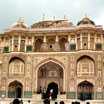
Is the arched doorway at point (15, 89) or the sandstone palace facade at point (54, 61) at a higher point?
the sandstone palace facade at point (54, 61)

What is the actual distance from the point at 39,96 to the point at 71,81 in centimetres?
393

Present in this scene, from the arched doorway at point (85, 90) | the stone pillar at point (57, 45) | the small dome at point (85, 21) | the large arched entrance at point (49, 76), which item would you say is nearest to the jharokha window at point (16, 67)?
the large arched entrance at point (49, 76)

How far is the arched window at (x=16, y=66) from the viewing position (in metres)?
40.4

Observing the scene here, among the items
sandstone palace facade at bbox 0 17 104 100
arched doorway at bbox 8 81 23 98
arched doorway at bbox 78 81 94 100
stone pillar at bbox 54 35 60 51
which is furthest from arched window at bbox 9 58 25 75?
arched doorway at bbox 78 81 94 100

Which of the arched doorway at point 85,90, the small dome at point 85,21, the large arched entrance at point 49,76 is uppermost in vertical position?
the small dome at point 85,21

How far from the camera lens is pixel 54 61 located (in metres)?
39.8

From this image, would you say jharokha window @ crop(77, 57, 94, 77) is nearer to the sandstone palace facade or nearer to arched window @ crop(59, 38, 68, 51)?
the sandstone palace facade

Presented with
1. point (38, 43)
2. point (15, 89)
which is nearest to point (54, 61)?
point (38, 43)

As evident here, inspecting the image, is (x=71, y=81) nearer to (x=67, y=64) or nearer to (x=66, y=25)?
(x=67, y=64)

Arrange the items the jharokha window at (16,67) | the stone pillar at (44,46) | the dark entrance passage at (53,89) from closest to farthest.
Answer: the jharokha window at (16,67)
the dark entrance passage at (53,89)
the stone pillar at (44,46)

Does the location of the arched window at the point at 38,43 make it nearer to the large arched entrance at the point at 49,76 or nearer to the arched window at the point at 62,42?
the arched window at the point at 62,42

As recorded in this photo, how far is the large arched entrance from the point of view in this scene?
40250 mm

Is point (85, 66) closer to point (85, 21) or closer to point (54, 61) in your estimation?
point (54, 61)

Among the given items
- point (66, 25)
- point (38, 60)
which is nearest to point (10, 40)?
point (38, 60)
